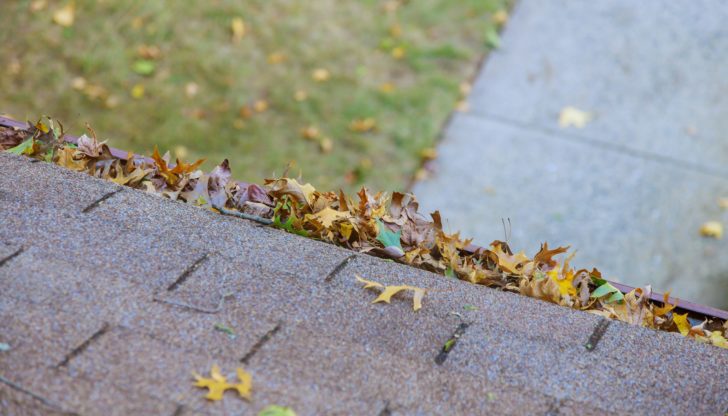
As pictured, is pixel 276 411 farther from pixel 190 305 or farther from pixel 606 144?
pixel 606 144

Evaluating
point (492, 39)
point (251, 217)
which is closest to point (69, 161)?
point (251, 217)

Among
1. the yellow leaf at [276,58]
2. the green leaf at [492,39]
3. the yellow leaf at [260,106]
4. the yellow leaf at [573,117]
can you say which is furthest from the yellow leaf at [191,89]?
the yellow leaf at [573,117]

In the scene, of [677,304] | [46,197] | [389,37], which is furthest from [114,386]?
[389,37]

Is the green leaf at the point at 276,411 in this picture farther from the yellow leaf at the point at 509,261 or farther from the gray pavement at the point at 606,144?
the gray pavement at the point at 606,144

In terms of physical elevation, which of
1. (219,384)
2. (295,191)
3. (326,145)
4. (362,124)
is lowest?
(326,145)

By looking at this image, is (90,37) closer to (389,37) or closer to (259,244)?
(389,37)

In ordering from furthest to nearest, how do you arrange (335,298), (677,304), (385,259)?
1. (385,259)
2. (677,304)
3. (335,298)
